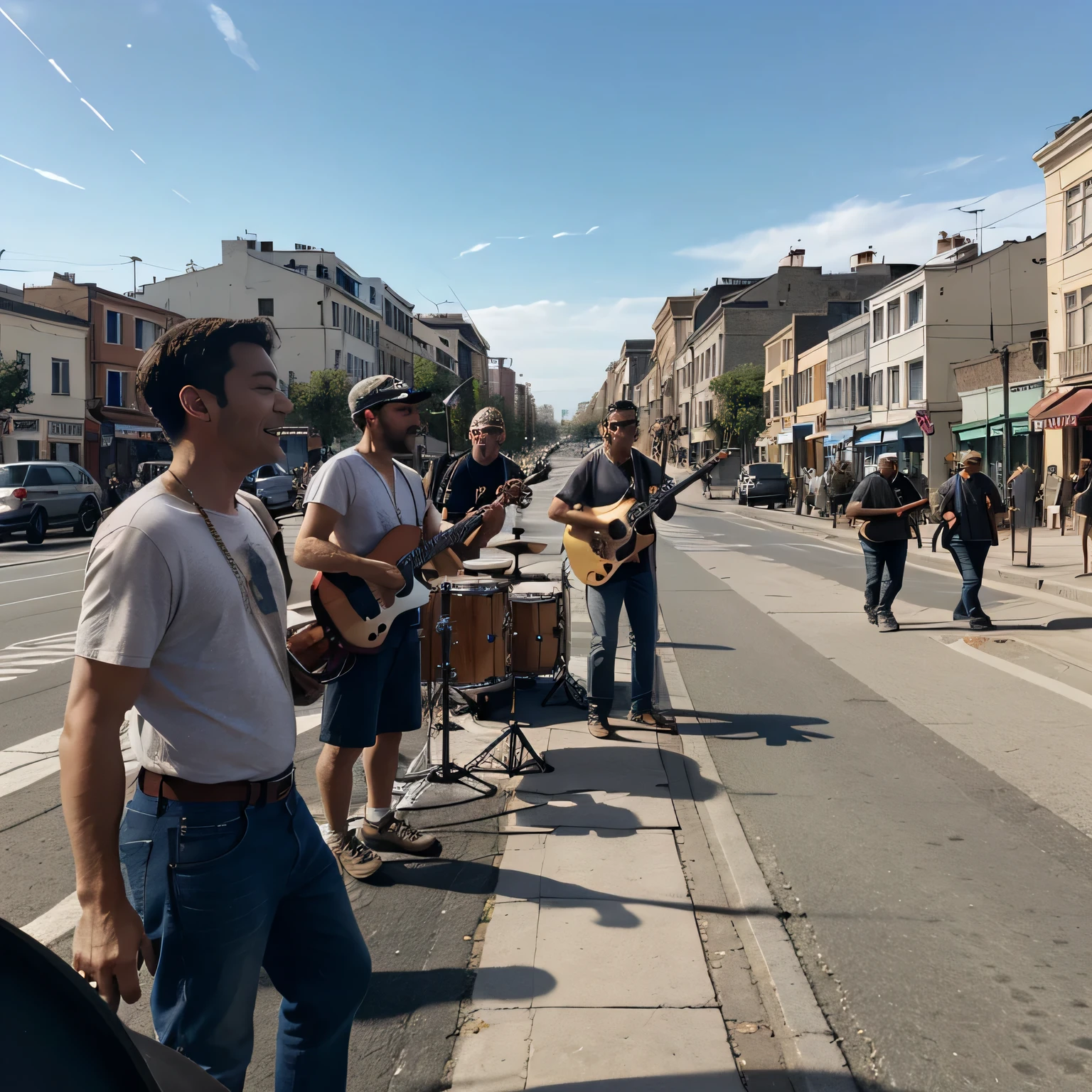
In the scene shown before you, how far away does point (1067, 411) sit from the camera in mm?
27359

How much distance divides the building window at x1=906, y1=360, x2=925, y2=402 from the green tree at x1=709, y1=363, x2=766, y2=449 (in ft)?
82.7

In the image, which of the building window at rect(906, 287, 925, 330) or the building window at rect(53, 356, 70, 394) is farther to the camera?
the building window at rect(906, 287, 925, 330)

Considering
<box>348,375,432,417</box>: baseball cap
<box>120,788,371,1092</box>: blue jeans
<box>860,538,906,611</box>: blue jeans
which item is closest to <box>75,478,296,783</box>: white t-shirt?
<box>120,788,371,1092</box>: blue jeans

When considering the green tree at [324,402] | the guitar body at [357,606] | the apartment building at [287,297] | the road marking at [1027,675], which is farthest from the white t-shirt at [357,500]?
the apartment building at [287,297]

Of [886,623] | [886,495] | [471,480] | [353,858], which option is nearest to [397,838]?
[353,858]

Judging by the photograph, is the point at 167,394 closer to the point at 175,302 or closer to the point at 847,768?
the point at 847,768

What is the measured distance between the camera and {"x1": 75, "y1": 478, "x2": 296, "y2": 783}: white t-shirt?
1.80 meters

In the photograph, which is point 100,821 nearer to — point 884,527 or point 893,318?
point 884,527

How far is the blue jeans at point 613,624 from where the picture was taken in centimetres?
623

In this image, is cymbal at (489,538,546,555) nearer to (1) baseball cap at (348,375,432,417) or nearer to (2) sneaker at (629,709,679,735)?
(2) sneaker at (629,709,679,735)

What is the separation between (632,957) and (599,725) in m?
2.91

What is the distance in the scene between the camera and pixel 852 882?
4160mm

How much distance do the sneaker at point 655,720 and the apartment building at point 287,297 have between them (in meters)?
52.7

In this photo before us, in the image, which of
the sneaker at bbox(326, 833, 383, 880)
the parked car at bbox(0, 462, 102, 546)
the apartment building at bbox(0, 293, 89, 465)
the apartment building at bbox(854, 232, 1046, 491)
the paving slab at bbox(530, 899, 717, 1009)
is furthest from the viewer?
the apartment building at bbox(854, 232, 1046, 491)
